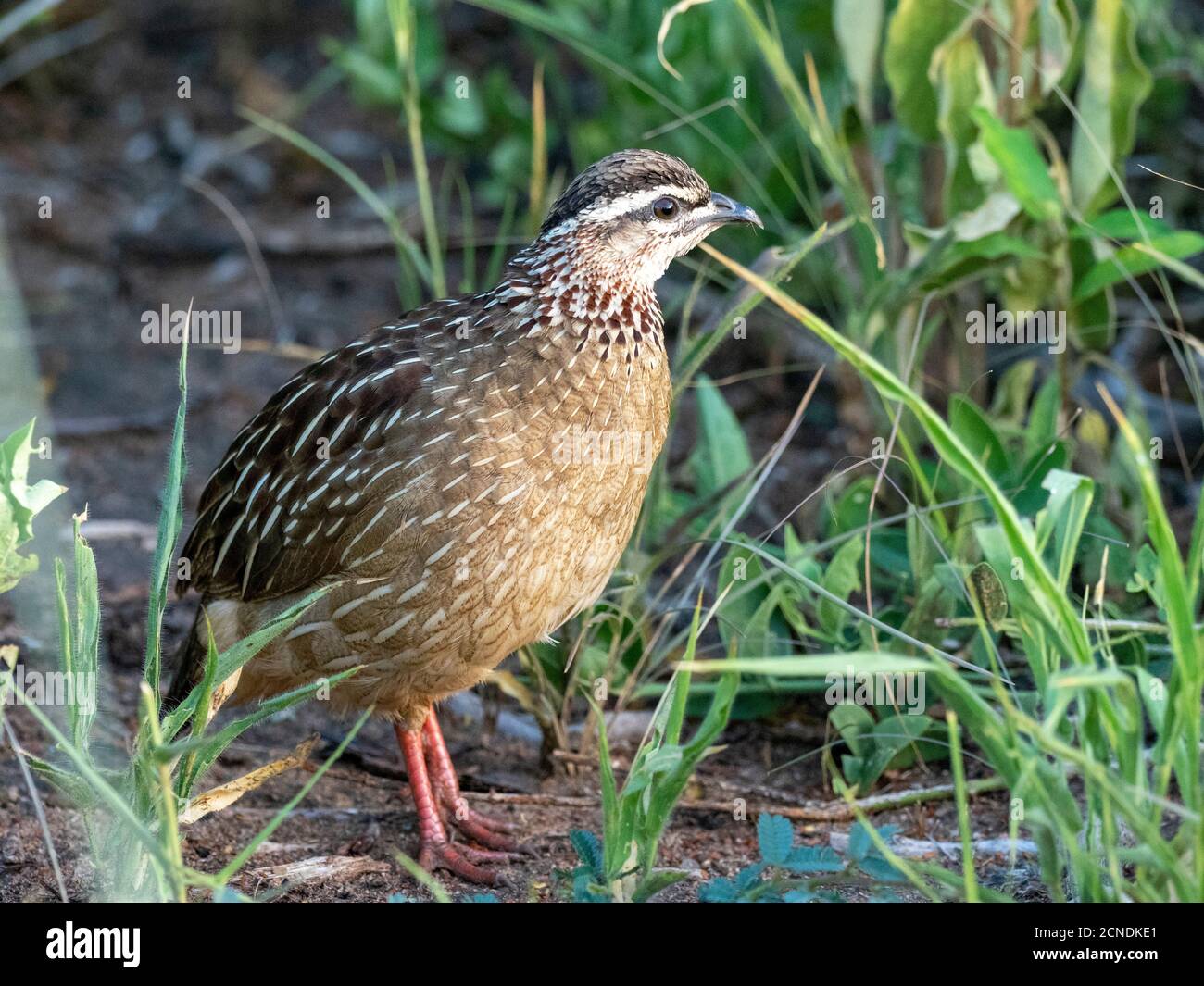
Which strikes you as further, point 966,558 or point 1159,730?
point 966,558

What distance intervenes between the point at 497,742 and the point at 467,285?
1.61m

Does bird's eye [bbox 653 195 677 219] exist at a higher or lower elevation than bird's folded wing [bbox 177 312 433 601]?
higher

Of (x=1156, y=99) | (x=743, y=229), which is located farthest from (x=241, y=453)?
(x=1156, y=99)

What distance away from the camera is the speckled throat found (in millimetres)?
3914

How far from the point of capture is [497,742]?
5.16 m

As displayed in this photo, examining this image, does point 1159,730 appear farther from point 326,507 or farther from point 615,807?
point 326,507

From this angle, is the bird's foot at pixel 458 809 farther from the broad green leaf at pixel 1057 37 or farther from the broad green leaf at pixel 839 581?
the broad green leaf at pixel 1057 37

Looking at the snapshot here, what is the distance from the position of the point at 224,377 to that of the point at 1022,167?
4.11 metres

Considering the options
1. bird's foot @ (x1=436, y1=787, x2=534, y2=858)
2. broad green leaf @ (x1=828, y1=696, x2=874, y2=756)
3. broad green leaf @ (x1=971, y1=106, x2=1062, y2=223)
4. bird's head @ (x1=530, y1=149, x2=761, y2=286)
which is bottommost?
bird's foot @ (x1=436, y1=787, x2=534, y2=858)

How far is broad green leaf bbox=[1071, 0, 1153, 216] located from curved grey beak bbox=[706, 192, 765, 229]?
4.63ft

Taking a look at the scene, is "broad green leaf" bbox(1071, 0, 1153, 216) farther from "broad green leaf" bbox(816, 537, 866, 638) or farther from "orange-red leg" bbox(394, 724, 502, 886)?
"orange-red leg" bbox(394, 724, 502, 886)

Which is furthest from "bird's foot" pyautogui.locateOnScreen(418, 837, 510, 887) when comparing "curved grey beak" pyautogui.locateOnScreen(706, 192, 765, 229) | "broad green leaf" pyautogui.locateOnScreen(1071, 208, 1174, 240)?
"broad green leaf" pyautogui.locateOnScreen(1071, 208, 1174, 240)

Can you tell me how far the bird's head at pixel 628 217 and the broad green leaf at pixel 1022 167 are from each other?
1.08 metres
